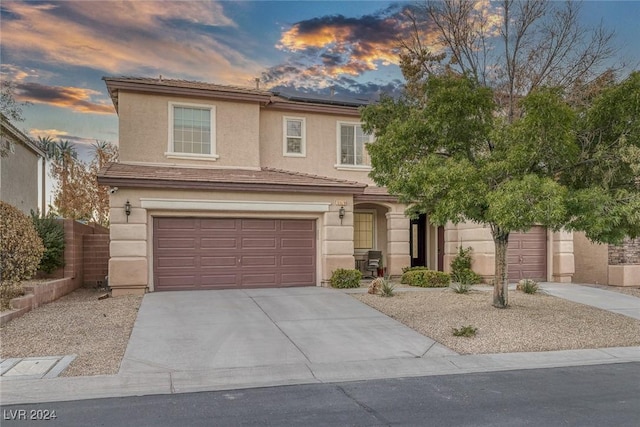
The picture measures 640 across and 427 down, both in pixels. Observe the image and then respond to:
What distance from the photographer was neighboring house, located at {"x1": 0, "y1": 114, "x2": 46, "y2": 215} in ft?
66.6

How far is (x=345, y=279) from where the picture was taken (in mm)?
15172

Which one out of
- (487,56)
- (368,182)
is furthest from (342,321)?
(487,56)

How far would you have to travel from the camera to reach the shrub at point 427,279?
16.2 meters

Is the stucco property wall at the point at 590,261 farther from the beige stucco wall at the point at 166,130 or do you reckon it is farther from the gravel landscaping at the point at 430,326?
Answer: the beige stucco wall at the point at 166,130

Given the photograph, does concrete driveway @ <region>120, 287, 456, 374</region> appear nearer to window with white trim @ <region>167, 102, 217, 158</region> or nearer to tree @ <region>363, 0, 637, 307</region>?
tree @ <region>363, 0, 637, 307</region>

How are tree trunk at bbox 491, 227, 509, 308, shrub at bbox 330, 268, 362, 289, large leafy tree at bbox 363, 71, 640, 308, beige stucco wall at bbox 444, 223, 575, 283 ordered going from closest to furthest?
large leafy tree at bbox 363, 71, 640, 308, tree trunk at bbox 491, 227, 509, 308, shrub at bbox 330, 268, 362, 289, beige stucco wall at bbox 444, 223, 575, 283

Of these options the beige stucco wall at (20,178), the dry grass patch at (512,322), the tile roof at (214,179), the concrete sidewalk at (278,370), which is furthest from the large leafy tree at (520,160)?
the beige stucco wall at (20,178)

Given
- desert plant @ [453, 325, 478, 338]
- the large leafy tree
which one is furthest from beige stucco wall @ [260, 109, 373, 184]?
desert plant @ [453, 325, 478, 338]

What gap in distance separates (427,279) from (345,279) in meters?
3.00

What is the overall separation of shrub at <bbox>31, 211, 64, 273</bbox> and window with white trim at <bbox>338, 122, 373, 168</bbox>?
9.84 m

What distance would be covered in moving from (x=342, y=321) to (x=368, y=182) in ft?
29.4

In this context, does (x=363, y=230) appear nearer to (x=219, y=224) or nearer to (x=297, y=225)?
(x=297, y=225)

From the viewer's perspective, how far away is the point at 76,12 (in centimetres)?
1380

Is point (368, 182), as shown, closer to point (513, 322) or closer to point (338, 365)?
point (513, 322)
